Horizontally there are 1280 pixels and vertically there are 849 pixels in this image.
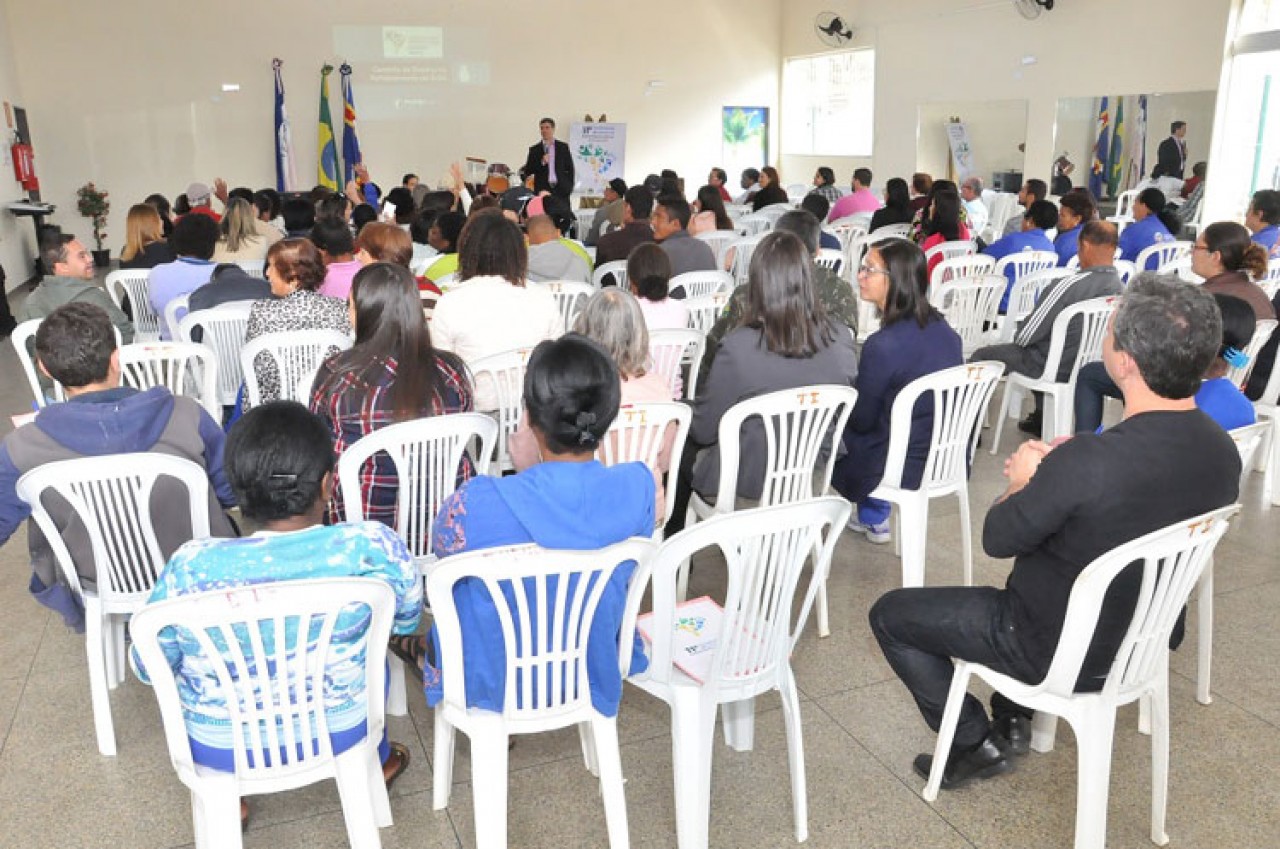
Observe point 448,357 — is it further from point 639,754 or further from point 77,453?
point 639,754

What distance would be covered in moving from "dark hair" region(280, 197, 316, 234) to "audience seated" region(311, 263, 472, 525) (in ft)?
12.8

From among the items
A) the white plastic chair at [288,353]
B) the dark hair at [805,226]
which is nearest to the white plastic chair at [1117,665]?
the white plastic chair at [288,353]

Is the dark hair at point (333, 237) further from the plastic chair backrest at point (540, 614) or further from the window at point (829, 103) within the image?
the window at point (829, 103)

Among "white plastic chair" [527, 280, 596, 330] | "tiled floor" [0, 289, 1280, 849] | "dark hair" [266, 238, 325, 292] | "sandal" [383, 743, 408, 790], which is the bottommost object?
"tiled floor" [0, 289, 1280, 849]

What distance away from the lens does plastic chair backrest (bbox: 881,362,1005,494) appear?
115 inches

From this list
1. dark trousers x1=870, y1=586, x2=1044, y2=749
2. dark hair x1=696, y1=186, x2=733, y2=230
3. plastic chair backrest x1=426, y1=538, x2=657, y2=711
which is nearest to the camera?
plastic chair backrest x1=426, y1=538, x2=657, y2=711

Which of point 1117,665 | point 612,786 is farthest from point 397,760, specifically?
point 1117,665

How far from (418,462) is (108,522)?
711 millimetres

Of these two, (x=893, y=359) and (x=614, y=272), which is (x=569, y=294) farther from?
(x=893, y=359)

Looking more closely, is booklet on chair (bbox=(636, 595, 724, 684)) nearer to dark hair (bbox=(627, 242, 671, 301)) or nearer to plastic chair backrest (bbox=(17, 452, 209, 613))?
plastic chair backrest (bbox=(17, 452, 209, 613))

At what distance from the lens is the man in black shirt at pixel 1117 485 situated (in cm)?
182

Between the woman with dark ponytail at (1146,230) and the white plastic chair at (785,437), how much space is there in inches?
172

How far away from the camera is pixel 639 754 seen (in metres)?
2.44

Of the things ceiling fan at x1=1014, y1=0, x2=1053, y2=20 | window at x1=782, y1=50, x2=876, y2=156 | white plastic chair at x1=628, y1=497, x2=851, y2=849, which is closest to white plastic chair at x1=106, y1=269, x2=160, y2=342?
white plastic chair at x1=628, y1=497, x2=851, y2=849
